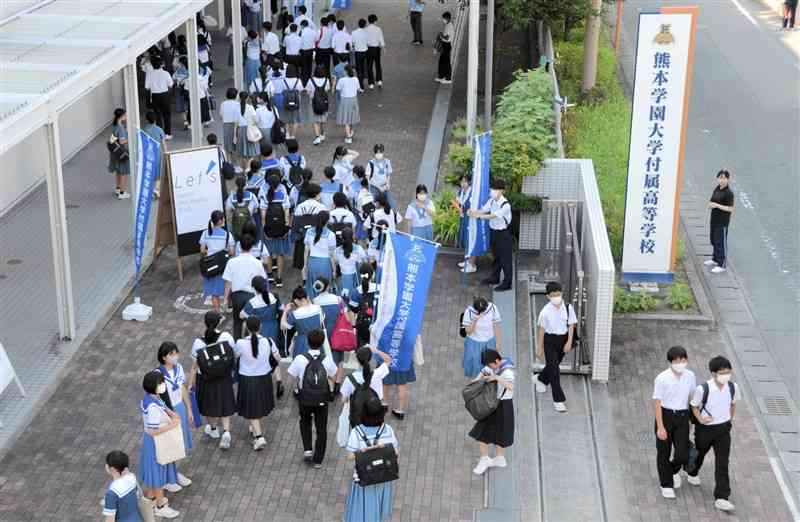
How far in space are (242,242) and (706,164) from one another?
9945mm

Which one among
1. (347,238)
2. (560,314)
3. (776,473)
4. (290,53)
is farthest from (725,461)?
(290,53)

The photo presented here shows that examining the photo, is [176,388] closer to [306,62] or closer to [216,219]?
[216,219]

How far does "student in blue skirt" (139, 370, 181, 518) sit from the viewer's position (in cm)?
986

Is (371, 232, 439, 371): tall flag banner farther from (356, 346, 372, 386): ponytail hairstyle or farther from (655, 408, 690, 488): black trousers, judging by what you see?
(655, 408, 690, 488): black trousers

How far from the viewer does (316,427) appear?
1098cm

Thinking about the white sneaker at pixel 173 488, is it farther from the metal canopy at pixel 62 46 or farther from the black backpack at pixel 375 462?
the metal canopy at pixel 62 46

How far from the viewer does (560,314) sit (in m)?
11.8

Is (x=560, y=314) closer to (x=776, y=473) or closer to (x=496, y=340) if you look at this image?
(x=496, y=340)

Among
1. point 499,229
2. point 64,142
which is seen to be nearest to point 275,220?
point 499,229

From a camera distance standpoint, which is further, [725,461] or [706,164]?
[706,164]

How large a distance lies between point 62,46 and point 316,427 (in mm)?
6441

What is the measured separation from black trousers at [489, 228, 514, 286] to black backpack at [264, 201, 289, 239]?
2446mm

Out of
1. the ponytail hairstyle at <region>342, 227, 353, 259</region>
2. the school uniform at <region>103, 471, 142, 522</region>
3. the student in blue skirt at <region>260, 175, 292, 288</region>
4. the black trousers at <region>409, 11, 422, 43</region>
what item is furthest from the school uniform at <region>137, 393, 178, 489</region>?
the black trousers at <region>409, 11, 422, 43</region>

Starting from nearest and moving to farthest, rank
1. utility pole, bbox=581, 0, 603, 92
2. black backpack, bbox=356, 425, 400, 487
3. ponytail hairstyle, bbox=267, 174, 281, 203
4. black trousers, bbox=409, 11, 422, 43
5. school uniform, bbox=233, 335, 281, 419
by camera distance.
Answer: black backpack, bbox=356, 425, 400, 487, school uniform, bbox=233, 335, 281, 419, ponytail hairstyle, bbox=267, 174, 281, 203, utility pole, bbox=581, 0, 603, 92, black trousers, bbox=409, 11, 422, 43
